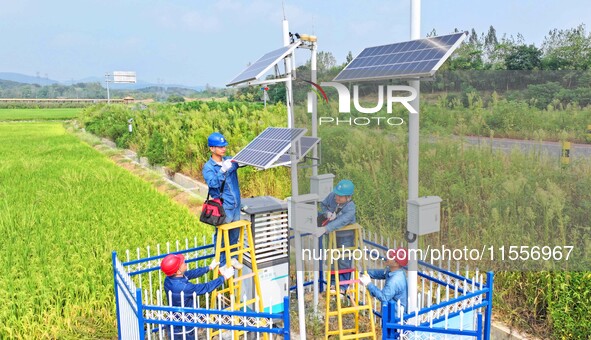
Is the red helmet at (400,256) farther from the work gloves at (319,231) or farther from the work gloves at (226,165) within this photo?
the work gloves at (226,165)

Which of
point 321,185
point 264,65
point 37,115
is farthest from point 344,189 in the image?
point 37,115

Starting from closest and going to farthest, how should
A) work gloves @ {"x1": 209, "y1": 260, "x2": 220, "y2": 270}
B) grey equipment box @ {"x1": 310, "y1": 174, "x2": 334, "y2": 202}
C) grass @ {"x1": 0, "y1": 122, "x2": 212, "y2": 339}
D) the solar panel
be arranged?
the solar panel
work gloves @ {"x1": 209, "y1": 260, "x2": 220, "y2": 270}
grass @ {"x1": 0, "y1": 122, "x2": 212, "y2": 339}
grey equipment box @ {"x1": 310, "y1": 174, "x2": 334, "y2": 202}

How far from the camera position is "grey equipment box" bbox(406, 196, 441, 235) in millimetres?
3102

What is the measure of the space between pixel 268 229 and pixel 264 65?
1.63 metres

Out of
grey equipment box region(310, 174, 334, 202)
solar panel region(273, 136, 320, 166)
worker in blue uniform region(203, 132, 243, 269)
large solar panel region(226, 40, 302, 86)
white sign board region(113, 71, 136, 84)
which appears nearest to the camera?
large solar panel region(226, 40, 302, 86)

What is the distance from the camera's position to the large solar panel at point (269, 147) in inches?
136

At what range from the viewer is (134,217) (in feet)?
24.6

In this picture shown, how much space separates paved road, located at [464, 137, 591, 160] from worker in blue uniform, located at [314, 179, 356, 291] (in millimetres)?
2575

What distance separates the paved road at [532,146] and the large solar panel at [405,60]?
2929 millimetres

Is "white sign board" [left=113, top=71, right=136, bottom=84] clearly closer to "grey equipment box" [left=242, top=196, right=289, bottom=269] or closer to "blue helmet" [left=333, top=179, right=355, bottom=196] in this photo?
"grey equipment box" [left=242, top=196, right=289, bottom=269]

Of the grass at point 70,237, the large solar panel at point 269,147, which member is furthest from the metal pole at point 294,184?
the grass at point 70,237

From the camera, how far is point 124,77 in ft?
193

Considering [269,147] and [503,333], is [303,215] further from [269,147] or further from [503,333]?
[503,333]

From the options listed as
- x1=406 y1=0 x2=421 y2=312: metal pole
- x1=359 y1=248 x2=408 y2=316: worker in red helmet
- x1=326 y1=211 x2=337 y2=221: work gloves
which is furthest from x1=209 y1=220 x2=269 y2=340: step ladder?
x1=406 y1=0 x2=421 y2=312: metal pole
